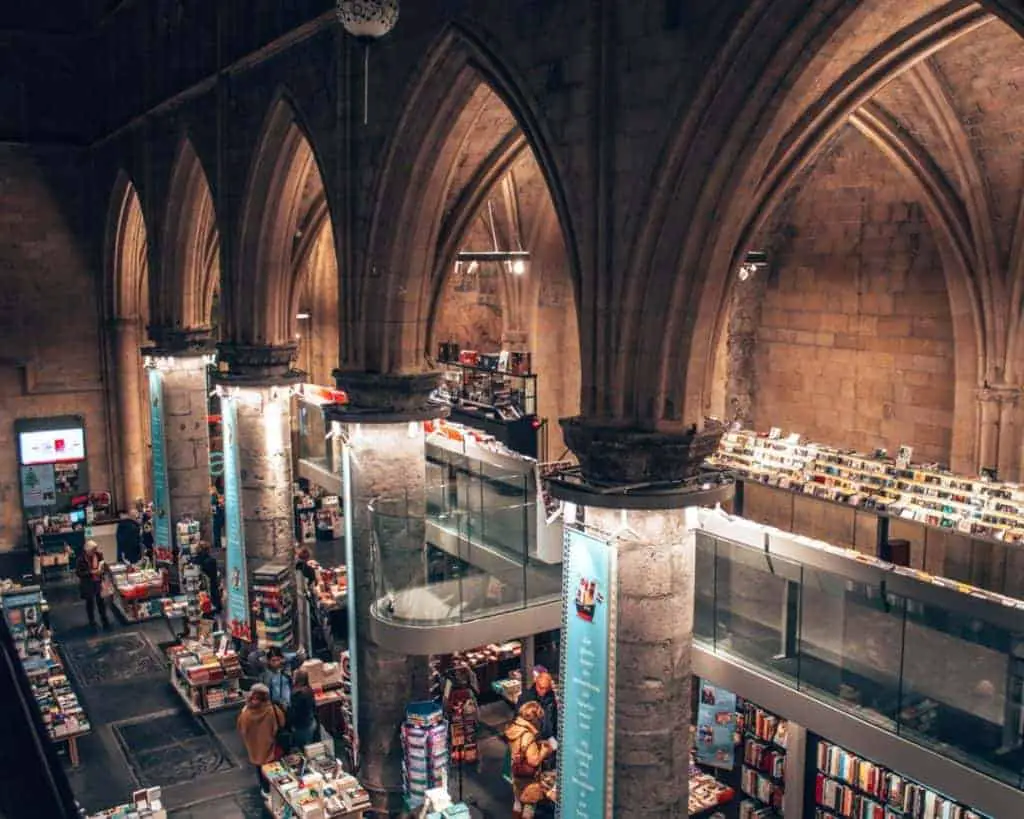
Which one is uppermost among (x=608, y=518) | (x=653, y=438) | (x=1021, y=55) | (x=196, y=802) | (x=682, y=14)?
(x=1021, y=55)

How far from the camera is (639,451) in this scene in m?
7.52

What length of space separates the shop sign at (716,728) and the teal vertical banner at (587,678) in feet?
8.71

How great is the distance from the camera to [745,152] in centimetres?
681

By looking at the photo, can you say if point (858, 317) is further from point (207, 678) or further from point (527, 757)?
point (207, 678)

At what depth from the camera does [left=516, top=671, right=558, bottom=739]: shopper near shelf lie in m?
10.8

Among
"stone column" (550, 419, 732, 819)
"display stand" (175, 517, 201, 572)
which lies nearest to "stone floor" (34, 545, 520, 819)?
"display stand" (175, 517, 201, 572)

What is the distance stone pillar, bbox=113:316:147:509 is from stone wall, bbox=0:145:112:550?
0.43 m

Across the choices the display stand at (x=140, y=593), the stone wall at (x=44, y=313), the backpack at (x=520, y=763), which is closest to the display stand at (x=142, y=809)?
the backpack at (x=520, y=763)

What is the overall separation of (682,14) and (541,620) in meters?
6.04

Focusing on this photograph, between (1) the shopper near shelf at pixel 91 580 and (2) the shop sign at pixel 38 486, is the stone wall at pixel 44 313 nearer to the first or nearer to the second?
(2) the shop sign at pixel 38 486

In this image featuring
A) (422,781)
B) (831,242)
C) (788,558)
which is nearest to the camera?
(788,558)

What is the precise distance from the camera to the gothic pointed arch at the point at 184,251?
55.3 feet

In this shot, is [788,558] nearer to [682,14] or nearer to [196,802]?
[682,14]

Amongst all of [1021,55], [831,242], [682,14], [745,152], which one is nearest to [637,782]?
[745,152]
